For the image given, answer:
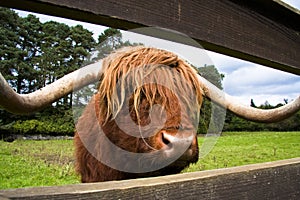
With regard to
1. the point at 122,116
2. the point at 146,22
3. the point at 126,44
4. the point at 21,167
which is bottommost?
the point at 21,167

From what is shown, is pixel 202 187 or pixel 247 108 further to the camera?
pixel 247 108

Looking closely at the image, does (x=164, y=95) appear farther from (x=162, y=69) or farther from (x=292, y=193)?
(x=292, y=193)

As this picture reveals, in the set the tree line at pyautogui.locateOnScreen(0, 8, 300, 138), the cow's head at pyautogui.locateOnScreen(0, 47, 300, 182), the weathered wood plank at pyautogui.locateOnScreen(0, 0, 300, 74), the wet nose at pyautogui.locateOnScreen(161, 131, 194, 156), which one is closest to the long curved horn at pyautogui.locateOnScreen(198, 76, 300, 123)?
the cow's head at pyautogui.locateOnScreen(0, 47, 300, 182)

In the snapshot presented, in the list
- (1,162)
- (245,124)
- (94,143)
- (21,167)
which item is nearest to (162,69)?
(94,143)

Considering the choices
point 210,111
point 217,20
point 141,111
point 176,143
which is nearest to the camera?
point 217,20

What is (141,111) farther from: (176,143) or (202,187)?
(202,187)

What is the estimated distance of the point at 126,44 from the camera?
7.89 feet

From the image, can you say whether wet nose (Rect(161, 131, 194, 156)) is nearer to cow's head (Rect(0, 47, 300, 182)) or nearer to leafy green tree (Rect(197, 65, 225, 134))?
cow's head (Rect(0, 47, 300, 182))

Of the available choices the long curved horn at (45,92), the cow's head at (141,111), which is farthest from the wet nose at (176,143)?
the long curved horn at (45,92)

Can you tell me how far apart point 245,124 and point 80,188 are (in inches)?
1065

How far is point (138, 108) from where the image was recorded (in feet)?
6.22

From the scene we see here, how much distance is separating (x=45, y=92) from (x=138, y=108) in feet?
1.84

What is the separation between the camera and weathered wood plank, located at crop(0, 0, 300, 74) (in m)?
0.79

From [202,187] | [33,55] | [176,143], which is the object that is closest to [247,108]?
[176,143]
